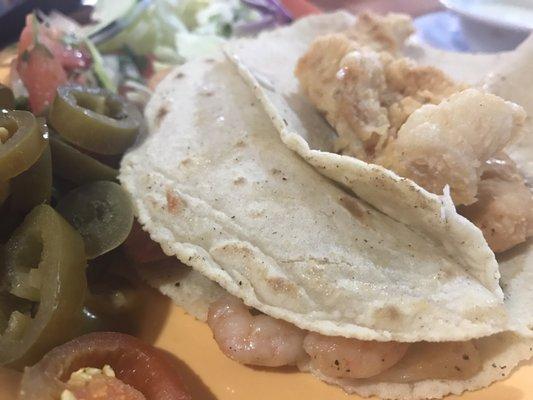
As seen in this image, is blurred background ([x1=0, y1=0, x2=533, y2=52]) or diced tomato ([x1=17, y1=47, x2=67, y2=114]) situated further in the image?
blurred background ([x1=0, y1=0, x2=533, y2=52])

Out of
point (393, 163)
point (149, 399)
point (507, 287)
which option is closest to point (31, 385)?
point (149, 399)

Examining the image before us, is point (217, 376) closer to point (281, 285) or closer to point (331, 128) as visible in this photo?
point (281, 285)

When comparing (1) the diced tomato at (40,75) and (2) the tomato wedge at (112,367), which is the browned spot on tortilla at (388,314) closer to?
(2) the tomato wedge at (112,367)

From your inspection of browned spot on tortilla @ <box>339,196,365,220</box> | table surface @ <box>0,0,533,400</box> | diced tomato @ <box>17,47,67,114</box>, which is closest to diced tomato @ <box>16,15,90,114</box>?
diced tomato @ <box>17,47,67,114</box>

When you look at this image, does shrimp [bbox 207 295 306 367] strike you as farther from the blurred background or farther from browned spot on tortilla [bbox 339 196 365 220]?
the blurred background

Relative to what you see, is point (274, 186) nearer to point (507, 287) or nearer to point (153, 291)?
point (153, 291)
